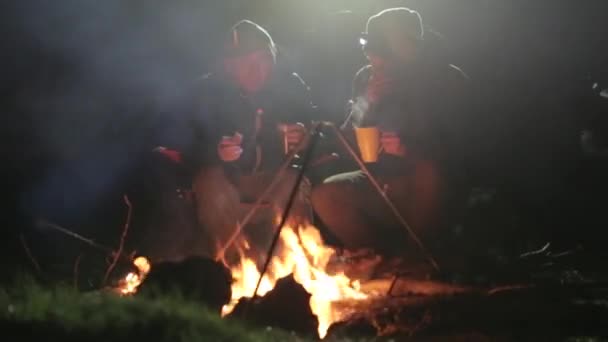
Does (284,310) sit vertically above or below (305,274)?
above

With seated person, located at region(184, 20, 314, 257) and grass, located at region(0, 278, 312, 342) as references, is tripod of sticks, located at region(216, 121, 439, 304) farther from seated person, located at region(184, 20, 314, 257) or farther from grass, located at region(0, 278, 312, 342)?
seated person, located at region(184, 20, 314, 257)

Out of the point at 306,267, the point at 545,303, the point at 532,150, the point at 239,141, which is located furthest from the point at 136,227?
the point at 532,150

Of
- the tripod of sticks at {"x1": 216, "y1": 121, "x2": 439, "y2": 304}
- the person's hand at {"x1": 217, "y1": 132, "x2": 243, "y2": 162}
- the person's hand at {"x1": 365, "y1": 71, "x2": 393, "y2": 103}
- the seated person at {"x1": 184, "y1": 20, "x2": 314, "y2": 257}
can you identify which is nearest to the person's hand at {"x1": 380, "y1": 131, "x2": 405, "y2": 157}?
the person's hand at {"x1": 365, "y1": 71, "x2": 393, "y2": 103}

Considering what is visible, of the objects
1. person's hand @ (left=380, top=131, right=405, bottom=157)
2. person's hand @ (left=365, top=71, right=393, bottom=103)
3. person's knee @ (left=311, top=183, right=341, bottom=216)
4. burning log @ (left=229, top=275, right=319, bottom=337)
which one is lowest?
person's knee @ (left=311, top=183, right=341, bottom=216)

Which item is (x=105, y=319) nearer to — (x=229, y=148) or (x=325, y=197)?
(x=229, y=148)

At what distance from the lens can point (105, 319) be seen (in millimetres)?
3400

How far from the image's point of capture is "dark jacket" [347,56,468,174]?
674 centimetres

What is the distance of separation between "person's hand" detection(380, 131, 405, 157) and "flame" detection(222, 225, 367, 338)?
110cm

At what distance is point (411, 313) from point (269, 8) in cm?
534

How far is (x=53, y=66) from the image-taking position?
842cm

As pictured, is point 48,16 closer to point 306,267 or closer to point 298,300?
point 306,267

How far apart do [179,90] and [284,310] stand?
13.4ft

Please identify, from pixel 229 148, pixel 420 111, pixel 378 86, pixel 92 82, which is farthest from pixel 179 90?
pixel 420 111

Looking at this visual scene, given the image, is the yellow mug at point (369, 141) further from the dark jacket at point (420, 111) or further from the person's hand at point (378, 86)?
the person's hand at point (378, 86)
